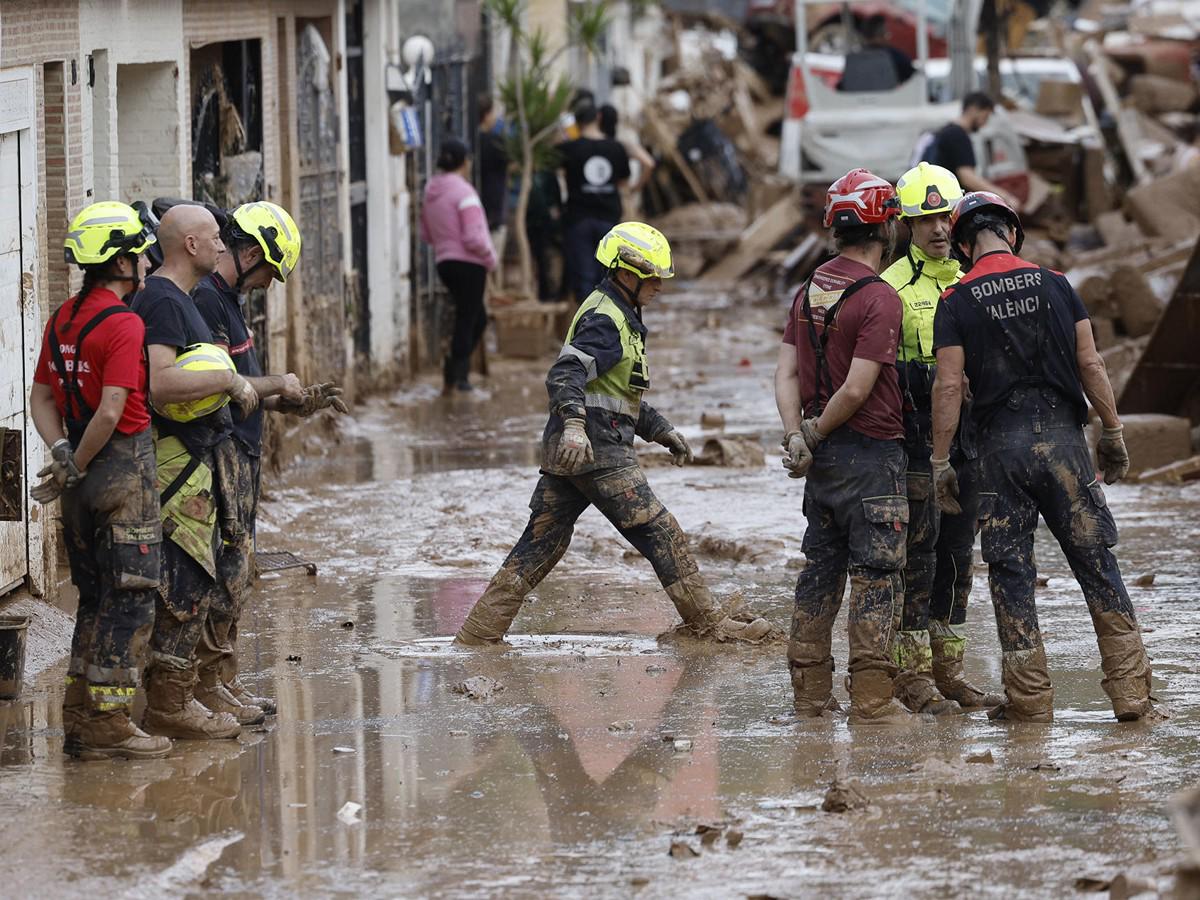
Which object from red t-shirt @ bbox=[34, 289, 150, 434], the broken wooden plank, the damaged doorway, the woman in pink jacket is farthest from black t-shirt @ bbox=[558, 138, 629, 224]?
red t-shirt @ bbox=[34, 289, 150, 434]

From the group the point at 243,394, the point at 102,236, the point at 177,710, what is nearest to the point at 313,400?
the point at 243,394

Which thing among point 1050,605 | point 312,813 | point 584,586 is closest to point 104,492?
point 312,813

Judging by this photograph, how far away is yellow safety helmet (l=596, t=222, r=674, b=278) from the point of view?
7.50 m

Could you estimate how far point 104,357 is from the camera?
19.3 ft

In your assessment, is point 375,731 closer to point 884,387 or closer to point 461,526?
point 884,387

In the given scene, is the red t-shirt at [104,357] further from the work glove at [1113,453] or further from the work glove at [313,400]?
the work glove at [1113,453]

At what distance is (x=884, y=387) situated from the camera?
21.5ft

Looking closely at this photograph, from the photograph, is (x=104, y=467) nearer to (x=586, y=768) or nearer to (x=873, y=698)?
(x=586, y=768)

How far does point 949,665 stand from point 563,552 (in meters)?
1.69

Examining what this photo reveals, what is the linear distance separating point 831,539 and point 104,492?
2.47m

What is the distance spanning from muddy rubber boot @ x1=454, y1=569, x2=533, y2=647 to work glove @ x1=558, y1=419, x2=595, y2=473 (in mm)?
692

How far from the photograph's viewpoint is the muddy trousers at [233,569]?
6469 mm

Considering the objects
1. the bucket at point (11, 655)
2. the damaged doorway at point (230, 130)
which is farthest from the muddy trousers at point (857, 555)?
the damaged doorway at point (230, 130)

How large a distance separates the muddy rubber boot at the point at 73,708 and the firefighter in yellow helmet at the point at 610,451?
2041 mm
